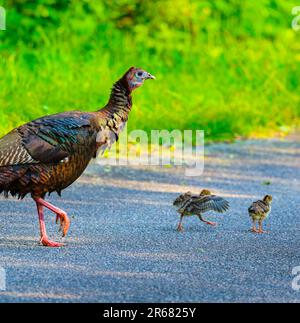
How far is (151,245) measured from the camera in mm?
9250

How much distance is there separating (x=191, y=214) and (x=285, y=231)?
760 millimetres

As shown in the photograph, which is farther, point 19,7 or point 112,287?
point 19,7

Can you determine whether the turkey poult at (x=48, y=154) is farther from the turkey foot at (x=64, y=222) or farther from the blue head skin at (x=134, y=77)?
the blue head skin at (x=134, y=77)

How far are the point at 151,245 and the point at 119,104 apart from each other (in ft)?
3.92

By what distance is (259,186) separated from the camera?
41.9 feet

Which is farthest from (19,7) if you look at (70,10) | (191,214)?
(191,214)

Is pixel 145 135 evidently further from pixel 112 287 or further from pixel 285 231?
pixel 112 287

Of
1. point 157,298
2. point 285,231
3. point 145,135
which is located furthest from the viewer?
point 145,135
